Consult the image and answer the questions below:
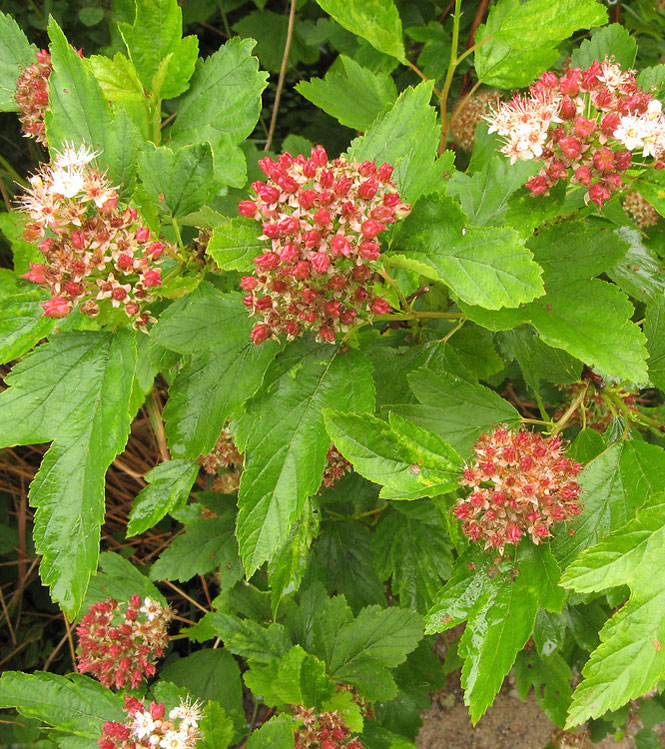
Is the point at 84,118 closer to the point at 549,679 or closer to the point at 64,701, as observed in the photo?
the point at 64,701

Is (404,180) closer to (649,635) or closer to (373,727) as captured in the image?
(649,635)

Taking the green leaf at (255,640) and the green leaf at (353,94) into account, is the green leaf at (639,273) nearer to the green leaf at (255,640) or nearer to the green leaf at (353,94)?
the green leaf at (353,94)

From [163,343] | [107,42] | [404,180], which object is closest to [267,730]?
[163,343]

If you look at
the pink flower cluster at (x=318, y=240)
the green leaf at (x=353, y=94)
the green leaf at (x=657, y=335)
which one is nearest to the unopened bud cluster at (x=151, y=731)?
the pink flower cluster at (x=318, y=240)

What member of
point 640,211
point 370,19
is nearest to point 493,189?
point 370,19

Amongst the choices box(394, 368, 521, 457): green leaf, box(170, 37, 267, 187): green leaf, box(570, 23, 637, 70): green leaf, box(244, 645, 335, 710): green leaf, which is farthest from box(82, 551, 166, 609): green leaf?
box(570, 23, 637, 70): green leaf
